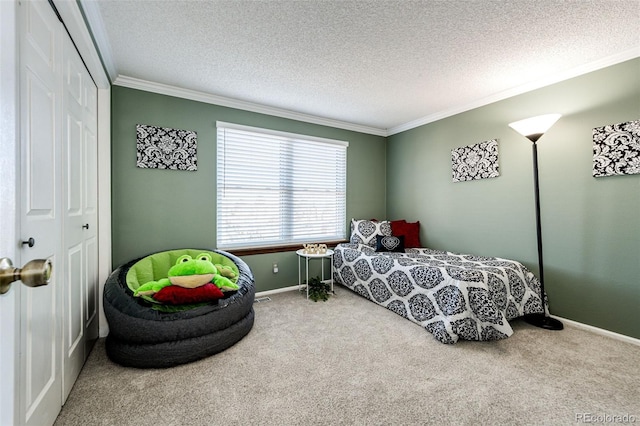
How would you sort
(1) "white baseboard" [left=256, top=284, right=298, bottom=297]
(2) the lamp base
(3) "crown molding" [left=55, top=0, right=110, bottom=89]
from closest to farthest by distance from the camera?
(3) "crown molding" [left=55, top=0, right=110, bottom=89], (2) the lamp base, (1) "white baseboard" [left=256, top=284, right=298, bottom=297]

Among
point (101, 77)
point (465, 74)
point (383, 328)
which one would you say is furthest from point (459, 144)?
point (101, 77)

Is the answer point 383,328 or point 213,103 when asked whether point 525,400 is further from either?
point 213,103

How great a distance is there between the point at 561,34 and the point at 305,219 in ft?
10.5

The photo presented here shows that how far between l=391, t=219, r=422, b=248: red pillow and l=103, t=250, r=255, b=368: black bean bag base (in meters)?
2.63

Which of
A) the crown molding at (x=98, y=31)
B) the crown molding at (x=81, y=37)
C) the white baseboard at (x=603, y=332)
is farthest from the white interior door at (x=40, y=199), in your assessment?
the white baseboard at (x=603, y=332)

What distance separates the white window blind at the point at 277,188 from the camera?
3393 mm

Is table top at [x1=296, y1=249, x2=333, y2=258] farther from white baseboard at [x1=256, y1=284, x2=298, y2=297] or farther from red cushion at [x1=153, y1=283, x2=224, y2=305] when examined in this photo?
red cushion at [x1=153, y1=283, x2=224, y2=305]

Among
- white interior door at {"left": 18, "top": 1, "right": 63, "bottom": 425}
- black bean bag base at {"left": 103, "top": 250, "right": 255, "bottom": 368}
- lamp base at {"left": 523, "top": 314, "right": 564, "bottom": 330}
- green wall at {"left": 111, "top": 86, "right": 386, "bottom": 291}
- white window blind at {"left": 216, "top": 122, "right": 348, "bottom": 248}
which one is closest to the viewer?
white interior door at {"left": 18, "top": 1, "right": 63, "bottom": 425}

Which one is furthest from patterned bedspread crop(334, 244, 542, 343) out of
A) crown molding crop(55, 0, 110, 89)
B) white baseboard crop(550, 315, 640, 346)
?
crown molding crop(55, 0, 110, 89)

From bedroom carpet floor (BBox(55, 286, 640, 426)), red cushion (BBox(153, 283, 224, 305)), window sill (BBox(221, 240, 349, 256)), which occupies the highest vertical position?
window sill (BBox(221, 240, 349, 256))

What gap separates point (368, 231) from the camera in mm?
4062

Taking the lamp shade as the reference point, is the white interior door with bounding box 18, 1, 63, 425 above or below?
below

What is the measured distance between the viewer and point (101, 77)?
7.61 feet

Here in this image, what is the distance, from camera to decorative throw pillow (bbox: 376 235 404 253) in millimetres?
3619
